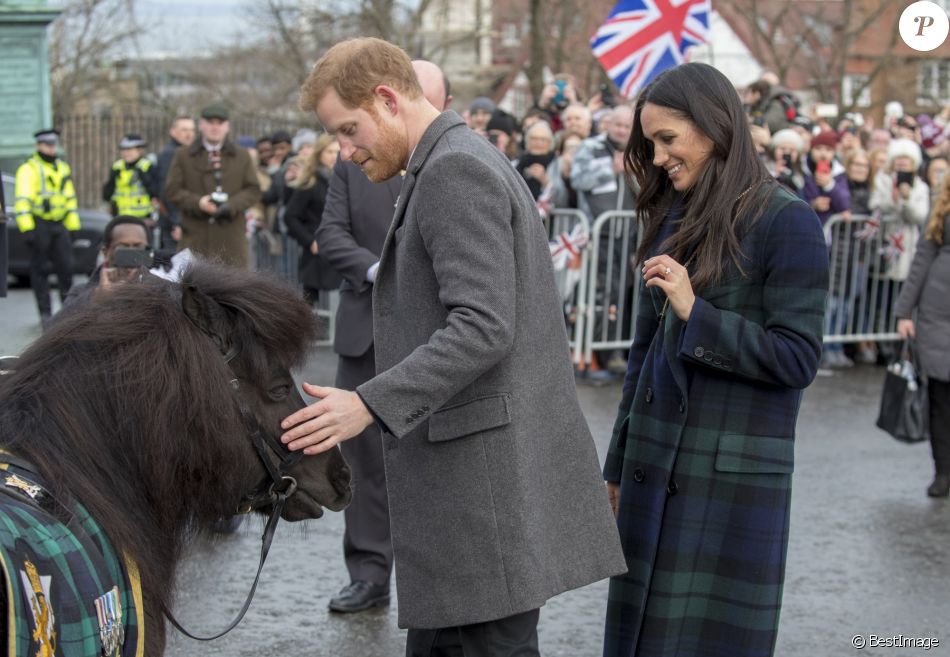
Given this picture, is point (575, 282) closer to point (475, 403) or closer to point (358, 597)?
point (358, 597)

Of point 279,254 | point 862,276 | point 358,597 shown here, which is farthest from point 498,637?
point 279,254

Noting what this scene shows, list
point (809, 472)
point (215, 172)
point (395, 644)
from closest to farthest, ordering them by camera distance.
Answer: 1. point (395, 644)
2. point (809, 472)
3. point (215, 172)

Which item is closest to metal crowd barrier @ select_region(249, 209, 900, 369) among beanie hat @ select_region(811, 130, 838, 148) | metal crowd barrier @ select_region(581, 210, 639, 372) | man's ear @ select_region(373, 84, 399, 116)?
metal crowd barrier @ select_region(581, 210, 639, 372)

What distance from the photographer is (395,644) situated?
4.76m

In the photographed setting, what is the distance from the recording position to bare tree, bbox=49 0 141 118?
2955cm

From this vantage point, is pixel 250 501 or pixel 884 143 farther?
pixel 884 143

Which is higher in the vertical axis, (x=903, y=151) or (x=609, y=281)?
(x=903, y=151)

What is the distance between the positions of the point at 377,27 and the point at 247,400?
25.5 m

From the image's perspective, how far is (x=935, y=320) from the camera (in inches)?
283

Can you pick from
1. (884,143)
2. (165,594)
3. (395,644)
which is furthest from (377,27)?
(165,594)

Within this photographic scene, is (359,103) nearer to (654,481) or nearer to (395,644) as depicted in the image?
(654,481)

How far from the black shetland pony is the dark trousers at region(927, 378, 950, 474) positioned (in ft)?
17.3

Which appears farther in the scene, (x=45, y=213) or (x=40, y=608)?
(x=45, y=213)

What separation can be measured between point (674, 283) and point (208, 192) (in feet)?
26.3
